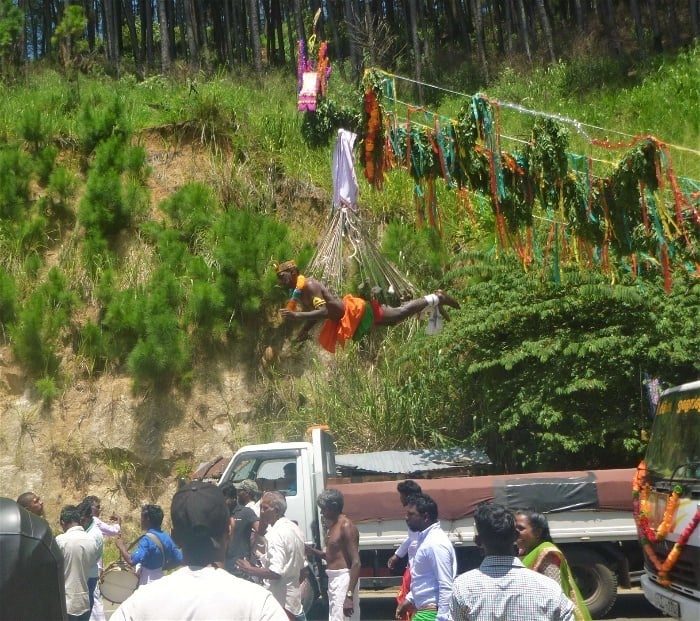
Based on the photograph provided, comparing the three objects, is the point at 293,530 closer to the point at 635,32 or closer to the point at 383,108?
the point at 383,108

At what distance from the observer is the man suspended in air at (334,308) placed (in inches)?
287

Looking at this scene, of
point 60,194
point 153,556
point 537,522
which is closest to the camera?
point 537,522

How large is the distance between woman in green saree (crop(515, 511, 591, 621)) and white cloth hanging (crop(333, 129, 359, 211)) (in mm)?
4019

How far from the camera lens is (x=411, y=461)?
1124 centimetres

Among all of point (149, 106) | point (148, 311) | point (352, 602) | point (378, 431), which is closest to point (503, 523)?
point (352, 602)

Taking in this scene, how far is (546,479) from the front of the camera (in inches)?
365

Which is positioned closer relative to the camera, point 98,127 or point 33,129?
point 33,129

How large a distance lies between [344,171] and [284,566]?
11.4ft

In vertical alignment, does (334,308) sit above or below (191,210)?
below

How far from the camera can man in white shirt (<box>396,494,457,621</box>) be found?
17.9ft

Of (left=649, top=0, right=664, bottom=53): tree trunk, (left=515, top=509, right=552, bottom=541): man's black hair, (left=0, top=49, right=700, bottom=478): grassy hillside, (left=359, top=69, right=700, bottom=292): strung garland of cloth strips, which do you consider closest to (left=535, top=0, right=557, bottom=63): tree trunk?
(left=649, top=0, right=664, bottom=53): tree trunk

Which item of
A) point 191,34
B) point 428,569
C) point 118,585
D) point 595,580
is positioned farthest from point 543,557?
point 191,34

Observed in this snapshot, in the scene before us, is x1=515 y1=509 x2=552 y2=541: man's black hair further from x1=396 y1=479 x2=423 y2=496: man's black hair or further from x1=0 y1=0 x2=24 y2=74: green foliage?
x1=0 y1=0 x2=24 y2=74: green foliage

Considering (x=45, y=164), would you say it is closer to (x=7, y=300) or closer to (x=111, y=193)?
(x=111, y=193)
